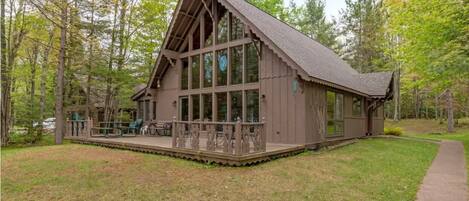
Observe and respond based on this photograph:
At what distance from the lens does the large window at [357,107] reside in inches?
579

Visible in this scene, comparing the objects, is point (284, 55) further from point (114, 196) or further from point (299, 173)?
point (114, 196)

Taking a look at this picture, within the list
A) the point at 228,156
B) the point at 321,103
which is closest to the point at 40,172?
the point at 228,156

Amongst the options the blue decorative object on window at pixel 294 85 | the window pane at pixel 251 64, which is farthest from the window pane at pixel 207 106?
the blue decorative object on window at pixel 294 85

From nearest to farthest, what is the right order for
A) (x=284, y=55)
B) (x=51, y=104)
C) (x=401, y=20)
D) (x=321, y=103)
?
1. (x=284, y=55)
2. (x=321, y=103)
3. (x=401, y=20)
4. (x=51, y=104)

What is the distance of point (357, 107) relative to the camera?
15.1m

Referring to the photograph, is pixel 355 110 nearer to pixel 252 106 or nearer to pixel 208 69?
pixel 252 106

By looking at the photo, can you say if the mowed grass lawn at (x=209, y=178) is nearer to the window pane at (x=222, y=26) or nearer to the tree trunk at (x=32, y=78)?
the window pane at (x=222, y=26)

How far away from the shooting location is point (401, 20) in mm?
16391

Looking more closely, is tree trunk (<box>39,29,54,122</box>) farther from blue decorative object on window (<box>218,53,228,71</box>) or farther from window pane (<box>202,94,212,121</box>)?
blue decorative object on window (<box>218,53,228,71</box>)

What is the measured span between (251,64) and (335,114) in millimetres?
Result: 4246

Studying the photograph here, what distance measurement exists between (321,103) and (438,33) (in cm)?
646

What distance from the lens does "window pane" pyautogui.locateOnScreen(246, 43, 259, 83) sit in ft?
39.1

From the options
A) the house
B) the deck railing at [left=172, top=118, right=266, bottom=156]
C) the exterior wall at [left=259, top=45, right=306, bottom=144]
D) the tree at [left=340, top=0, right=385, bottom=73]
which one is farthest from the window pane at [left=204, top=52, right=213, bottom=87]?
the tree at [left=340, top=0, right=385, bottom=73]

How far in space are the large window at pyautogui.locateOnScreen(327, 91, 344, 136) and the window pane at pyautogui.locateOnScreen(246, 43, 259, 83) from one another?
3.12 m
